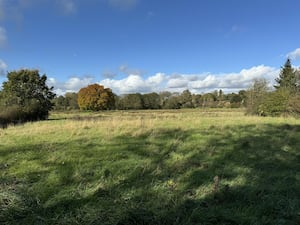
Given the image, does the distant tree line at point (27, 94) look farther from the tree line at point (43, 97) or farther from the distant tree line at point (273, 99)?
the distant tree line at point (273, 99)

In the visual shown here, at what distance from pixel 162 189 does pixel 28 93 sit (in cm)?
4090

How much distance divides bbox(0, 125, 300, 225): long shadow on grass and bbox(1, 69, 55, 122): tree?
110ft

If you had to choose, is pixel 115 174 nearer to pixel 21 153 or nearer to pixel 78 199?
pixel 78 199

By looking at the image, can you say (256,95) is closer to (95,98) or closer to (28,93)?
(28,93)

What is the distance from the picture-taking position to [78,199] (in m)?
5.16

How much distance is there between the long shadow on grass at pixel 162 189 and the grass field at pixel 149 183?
15 mm

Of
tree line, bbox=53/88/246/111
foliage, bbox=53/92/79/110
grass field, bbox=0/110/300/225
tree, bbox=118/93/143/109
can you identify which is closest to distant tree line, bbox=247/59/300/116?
grass field, bbox=0/110/300/225

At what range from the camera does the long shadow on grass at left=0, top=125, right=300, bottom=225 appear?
4426 mm

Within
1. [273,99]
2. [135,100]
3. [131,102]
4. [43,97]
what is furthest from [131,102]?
[273,99]

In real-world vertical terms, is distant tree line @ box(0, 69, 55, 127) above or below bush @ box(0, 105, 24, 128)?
above

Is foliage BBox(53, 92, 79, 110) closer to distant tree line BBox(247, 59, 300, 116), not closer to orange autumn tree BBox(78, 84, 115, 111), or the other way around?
orange autumn tree BBox(78, 84, 115, 111)

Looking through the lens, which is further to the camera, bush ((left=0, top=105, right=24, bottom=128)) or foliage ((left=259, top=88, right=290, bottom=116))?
foliage ((left=259, top=88, right=290, bottom=116))

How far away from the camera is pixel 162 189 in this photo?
5766 millimetres

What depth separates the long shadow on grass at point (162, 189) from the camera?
4.43m
